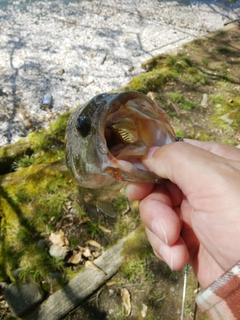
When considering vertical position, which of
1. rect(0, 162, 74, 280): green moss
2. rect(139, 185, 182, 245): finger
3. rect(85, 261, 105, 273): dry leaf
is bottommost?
rect(85, 261, 105, 273): dry leaf

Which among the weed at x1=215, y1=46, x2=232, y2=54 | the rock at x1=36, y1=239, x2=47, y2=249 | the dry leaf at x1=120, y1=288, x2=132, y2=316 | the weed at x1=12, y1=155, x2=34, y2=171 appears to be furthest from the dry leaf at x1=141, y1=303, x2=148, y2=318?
the weed at x1=215, y1=46, x2=232, y2=54

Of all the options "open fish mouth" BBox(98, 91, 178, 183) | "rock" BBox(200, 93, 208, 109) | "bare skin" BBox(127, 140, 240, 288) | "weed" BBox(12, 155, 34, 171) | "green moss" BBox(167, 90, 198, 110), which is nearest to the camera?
"bare skin" BBox(127, 140, 240, 288)

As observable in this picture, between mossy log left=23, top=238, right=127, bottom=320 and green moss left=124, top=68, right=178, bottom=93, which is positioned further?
green moss left=124, top=68, right=178, bottom=93

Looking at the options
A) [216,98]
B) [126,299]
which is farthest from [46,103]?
[126,299]

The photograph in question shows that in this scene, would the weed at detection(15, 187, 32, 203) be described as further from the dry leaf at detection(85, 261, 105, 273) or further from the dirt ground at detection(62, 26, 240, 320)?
the dirt ground at detection(62, 26, 240, 320)

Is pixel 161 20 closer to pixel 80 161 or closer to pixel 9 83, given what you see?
pixel 9 83

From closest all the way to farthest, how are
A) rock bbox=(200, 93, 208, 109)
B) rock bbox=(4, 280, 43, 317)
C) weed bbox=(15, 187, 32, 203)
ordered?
rock bbox=(4, 280, 43, 317)
weed bbox=(15, 187, 32, 203)
rock bbox=(200, 93, 208, 109)
